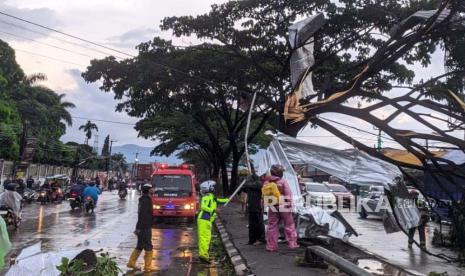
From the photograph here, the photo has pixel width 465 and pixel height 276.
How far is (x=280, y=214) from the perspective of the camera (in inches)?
424

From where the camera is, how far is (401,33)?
377 inches

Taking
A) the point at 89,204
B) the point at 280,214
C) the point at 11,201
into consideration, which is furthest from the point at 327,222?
the point at 89,204

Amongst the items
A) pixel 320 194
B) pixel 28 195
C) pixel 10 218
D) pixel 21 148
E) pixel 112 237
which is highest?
pixel 21 148

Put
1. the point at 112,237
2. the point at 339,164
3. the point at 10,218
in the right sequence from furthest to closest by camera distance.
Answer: the point at 10,218 < the point at 112,237 < the point at 339,164

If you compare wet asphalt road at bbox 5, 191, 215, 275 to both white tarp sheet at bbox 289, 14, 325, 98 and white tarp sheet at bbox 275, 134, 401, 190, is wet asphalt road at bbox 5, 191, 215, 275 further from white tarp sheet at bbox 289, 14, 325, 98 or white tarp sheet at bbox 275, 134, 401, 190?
white tarp sheet at bbox 289, 14, 325, 98

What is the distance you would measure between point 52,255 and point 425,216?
1082 cm

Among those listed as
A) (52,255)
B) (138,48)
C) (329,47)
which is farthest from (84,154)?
(52,255)

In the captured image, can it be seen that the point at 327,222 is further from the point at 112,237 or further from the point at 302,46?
the point at 112,237

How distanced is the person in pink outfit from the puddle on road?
1551 millimetres

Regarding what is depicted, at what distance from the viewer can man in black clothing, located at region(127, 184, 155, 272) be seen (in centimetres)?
981

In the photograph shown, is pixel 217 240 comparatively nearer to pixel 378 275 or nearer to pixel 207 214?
pixel 207 214

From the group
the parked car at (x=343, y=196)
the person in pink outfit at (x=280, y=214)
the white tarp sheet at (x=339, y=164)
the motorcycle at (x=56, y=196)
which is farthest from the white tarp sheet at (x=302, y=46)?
the motorcycle at (x=56, y=196)

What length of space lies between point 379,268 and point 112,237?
782 centimetres

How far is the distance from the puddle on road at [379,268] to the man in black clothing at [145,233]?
413 cm
